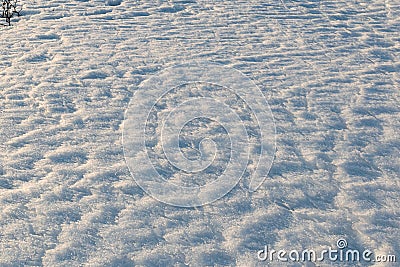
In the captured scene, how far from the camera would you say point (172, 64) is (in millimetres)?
5844

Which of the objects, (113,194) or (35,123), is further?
(35,123)

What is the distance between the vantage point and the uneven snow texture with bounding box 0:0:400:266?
332 cm

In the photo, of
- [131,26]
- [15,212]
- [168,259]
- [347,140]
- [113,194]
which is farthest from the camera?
[131,26]

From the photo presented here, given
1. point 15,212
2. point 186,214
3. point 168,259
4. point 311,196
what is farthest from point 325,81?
point 15,212

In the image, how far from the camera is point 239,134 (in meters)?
4.57

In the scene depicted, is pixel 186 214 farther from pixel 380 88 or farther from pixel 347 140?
pixel 380 88

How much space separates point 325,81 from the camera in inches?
217

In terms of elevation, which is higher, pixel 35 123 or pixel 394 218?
pixel 35 123

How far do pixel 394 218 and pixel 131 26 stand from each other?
4573mm

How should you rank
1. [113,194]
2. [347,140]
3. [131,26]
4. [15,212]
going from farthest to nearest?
[131,26]
[347,140]
[113,194]
[15,212]

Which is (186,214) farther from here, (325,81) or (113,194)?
(325,81)

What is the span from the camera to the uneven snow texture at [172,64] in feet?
10.9

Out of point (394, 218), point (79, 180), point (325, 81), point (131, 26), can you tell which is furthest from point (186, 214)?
point (131, 26)

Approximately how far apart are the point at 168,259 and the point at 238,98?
241 centimetres
